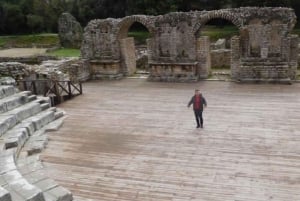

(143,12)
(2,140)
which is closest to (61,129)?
(2,140)

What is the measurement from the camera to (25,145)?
9.68 m

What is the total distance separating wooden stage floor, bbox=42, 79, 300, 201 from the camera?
7.31 m

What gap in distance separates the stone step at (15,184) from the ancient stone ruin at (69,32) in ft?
86.0

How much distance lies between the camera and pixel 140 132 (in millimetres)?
10500

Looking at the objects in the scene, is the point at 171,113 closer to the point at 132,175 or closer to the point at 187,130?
the point at 187,130

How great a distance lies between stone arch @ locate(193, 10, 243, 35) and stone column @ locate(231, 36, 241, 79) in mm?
595

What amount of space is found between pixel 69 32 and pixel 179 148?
26.3 m

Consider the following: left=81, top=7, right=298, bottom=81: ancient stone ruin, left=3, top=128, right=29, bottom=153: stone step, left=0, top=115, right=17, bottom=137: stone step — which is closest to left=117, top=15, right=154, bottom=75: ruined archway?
left=81, top=7, right=298, bottom=81: ancient stone ruin

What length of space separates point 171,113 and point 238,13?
5.89 m

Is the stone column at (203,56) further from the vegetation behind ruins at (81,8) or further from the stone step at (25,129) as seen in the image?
the vegetation behind ruins at (81,8)

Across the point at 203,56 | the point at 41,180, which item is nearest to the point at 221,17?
the point at 203,56

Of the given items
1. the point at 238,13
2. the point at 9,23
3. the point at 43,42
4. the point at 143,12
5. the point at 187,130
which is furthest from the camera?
the point at 9,23

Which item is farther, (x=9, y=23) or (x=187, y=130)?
(x=9, y=23)

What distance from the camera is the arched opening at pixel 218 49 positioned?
671 inches
